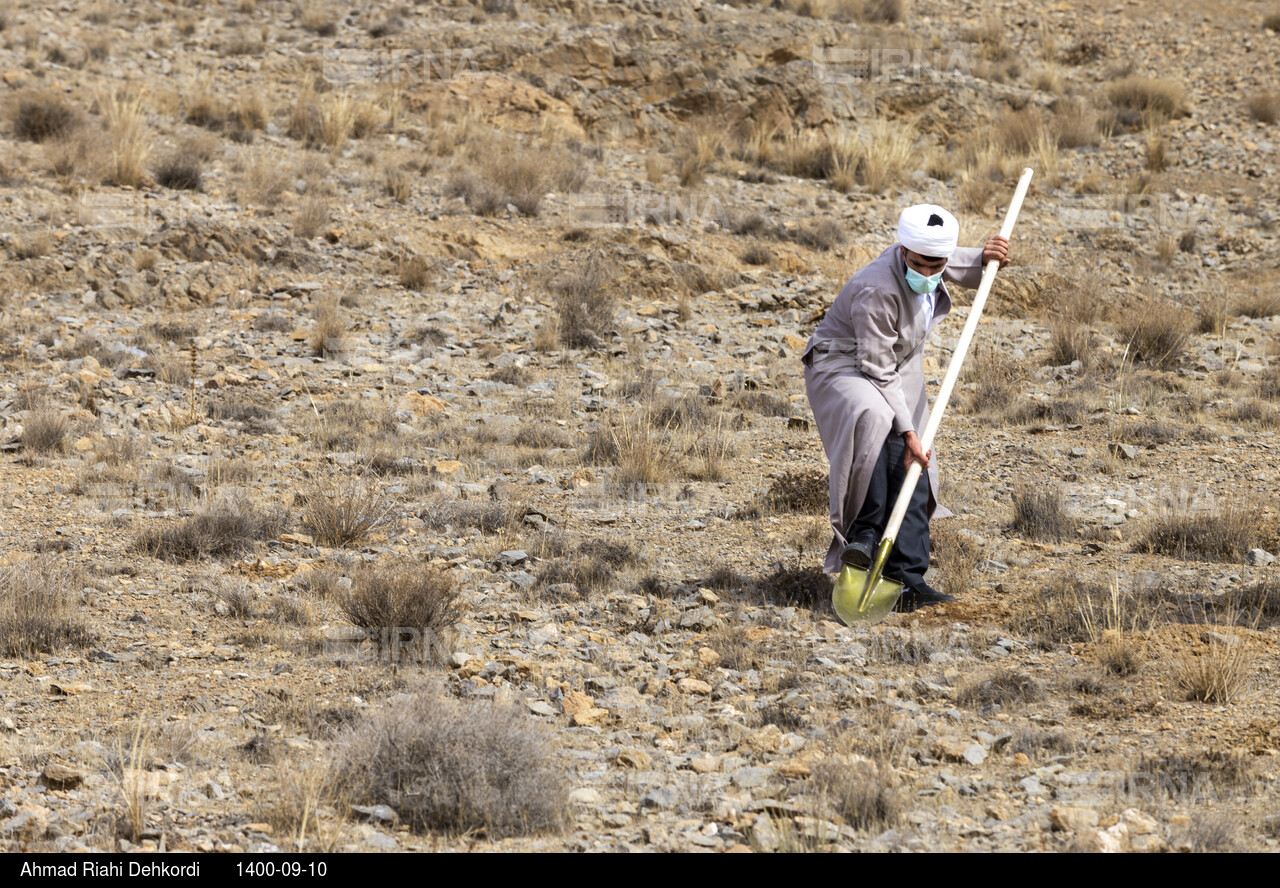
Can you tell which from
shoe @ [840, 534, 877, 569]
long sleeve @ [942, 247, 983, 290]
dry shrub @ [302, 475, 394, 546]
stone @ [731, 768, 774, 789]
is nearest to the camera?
stone @ [731, 768, 774, 789]

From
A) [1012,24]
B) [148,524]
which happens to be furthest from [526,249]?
[1012,24]

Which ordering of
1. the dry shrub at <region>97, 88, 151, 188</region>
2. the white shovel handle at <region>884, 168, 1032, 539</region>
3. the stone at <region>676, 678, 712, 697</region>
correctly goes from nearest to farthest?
the stone at <region>676, 678, 712, 697</region>
the white shovel handle at <region>884, 168, 1032, 539</region>
the dry shrub at <region>97, 88, 151, 188</region>

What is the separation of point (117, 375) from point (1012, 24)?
→ 49.6ft

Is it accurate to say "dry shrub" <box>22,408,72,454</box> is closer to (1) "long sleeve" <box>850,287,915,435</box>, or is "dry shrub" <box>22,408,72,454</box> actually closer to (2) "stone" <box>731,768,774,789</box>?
(1) "long sleeve" <box>850,287,915,435</box>

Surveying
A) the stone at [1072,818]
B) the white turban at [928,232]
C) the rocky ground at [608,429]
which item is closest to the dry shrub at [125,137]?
the rocky ground at [608,429]

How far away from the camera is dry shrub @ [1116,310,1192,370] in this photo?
384 inches

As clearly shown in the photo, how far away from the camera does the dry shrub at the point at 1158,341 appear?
32.0 ft

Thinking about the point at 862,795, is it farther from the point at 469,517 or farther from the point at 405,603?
the point at 469,517

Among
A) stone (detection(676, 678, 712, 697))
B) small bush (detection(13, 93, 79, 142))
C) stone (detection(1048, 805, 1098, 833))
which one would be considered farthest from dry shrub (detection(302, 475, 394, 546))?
small bush (detection(13, 93, 79, 142))

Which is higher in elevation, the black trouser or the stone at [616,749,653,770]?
the black trouser

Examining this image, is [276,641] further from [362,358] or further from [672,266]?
[672,266]

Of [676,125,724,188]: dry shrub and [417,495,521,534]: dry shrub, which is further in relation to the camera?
[676,125,724,188]: dry shrub

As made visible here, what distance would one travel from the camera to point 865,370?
17.2ft

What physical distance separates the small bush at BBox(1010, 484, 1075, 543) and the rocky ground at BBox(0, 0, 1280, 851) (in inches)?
1.0
